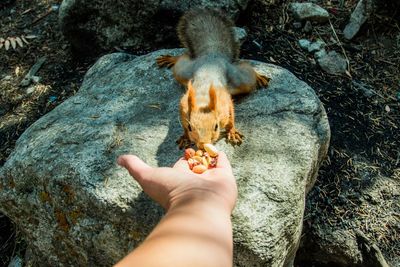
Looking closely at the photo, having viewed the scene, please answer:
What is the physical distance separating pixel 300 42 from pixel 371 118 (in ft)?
3.62

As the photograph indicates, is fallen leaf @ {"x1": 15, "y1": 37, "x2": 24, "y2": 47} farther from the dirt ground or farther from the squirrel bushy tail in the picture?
the squirrel bushy tail

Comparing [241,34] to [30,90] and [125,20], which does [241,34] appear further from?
[30,90]

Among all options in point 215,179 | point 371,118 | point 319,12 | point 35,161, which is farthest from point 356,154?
point 35,161

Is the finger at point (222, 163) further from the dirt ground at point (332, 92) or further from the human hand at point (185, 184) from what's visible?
the dirt ground at point (332, 92)

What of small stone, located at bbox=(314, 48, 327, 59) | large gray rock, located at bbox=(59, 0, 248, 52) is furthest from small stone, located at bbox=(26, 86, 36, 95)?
small stone, located at bbox=(314, 48, 327, 59)

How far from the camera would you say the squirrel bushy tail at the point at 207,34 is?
411 centimetres

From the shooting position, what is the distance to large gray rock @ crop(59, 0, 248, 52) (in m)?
4.70

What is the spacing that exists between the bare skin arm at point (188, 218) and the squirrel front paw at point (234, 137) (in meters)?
0.56

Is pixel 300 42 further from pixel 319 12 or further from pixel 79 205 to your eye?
pixel 79 205

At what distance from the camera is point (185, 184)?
2.09 metres

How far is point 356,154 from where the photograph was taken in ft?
13.0

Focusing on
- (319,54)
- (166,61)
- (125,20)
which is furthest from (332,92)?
(125,20)

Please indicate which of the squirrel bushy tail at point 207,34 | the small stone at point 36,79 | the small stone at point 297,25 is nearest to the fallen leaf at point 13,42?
the small stone at point 36,79

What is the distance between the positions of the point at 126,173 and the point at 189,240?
1.28 meters
